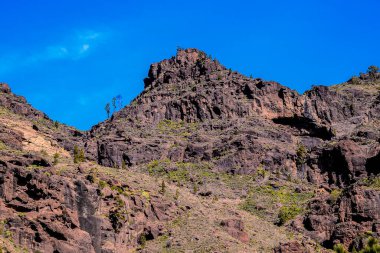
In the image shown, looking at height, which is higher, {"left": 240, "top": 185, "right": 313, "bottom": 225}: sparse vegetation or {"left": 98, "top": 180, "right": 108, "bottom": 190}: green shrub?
{"left": 98, "top": 180, "right": 108, "bottom": 190}: green shrub

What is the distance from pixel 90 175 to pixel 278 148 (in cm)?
5928

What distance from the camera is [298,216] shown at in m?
154

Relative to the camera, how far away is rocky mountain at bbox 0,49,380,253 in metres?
127

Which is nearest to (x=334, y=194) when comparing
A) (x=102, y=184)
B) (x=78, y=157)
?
(x=102, y=184)

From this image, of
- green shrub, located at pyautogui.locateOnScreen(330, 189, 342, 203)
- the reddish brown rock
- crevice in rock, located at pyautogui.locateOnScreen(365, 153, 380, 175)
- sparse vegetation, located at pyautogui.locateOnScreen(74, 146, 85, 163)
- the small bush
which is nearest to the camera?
the reddish brown rock

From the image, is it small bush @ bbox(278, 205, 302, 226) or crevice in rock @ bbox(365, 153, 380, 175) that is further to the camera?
crevice in rock @ bbox(365, 153, 380, 175)

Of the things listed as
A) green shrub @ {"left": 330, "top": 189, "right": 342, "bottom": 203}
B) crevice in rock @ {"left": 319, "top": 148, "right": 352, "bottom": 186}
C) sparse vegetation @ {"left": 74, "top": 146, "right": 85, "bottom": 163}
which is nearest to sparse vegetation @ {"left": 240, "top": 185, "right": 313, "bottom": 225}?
green shrub @ {"left": 330, "top": 189, "right": 342, "bottom": 203}

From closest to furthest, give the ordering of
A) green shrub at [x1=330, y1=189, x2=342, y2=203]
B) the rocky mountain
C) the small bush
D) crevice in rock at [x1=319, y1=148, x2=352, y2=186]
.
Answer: the rocky mountain → the small bush → green shrub at [x1=330, y1=189, x2=342, y2=203] → crevice in rock at [x1=319, y1=148, x2=352, y2=186]

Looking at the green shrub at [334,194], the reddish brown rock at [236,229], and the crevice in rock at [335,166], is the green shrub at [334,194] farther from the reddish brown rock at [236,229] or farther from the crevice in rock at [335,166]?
the reddish brown rock at [236,229]

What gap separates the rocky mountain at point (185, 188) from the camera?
12662 centimetres

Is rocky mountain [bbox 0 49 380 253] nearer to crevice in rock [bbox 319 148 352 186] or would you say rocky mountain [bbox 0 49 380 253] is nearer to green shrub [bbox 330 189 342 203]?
crevice in rock [bbox 319 148 352 186]

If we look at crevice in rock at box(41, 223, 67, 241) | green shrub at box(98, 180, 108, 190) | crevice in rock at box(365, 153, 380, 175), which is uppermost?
crevice in rock at box(365, 153, 380, 175)

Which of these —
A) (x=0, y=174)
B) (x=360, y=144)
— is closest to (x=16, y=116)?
(x=0, y=174)

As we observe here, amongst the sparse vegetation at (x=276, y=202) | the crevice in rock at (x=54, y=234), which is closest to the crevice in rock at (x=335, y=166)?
the sparse vegetation at (x=276, y=202)
